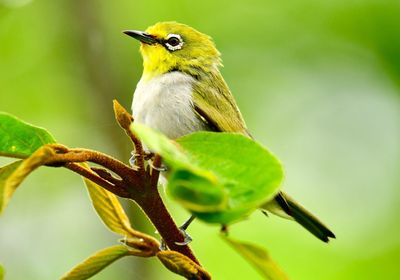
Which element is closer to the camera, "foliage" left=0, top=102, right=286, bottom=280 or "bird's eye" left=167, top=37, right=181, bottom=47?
"foliage" left=0, top=102, right=286, bottom=280

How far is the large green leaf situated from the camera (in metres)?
1.15

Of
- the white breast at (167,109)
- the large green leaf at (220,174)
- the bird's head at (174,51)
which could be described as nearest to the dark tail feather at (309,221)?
the white breast at (167,109)

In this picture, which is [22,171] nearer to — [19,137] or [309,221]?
[19,137]

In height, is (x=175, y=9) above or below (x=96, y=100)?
above

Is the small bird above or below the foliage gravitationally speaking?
below

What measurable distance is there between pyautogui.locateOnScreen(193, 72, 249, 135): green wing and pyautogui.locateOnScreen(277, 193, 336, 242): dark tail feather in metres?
0.45

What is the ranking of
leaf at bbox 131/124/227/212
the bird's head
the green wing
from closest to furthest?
leaf at bbox 131/124/227/212
the green wing
the bird's head

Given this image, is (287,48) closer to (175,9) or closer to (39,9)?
(175,9)

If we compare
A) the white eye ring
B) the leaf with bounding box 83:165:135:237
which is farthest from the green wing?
the leaf with bounding box 83:165:135:237

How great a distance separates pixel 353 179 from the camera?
700 cm

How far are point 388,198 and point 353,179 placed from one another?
4.34 ft

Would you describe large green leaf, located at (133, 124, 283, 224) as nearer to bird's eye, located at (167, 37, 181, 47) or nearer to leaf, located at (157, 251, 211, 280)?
leaf, located at (157, 251, 211, 280)

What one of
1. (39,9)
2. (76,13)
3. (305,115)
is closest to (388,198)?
(305,115)

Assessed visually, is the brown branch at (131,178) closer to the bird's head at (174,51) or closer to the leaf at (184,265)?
the leaf at (184,265)
